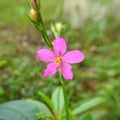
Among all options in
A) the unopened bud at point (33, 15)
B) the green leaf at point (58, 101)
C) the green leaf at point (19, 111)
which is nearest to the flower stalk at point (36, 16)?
the unopened bud at point (33, 15)

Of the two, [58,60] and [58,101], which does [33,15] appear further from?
[58,101]

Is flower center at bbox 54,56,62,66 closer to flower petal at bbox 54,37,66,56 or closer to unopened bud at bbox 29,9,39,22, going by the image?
flower petal at bbox 54,37,66,56

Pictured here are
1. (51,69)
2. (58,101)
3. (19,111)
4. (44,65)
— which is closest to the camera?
(51,69)

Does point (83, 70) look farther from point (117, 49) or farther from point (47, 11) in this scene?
point (47, 11)

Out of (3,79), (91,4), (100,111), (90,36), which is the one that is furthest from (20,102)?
(91,4)

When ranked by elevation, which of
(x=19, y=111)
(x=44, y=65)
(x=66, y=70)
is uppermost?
(x=44, y=65)

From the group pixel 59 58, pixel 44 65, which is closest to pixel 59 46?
pixel 59 58

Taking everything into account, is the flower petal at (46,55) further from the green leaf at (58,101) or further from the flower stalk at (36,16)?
the green leaf at (58,101)

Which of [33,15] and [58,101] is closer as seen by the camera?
[33,15]
